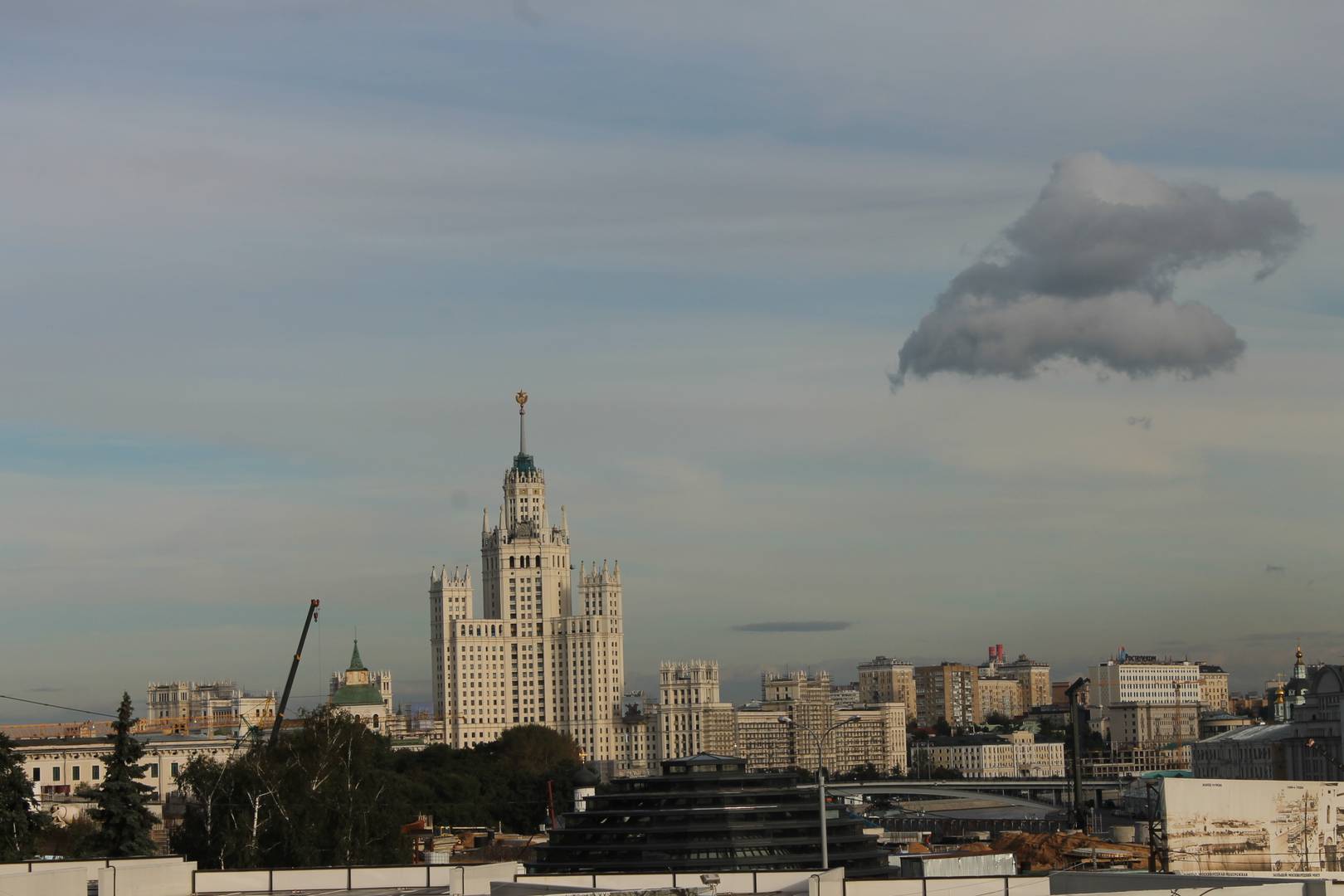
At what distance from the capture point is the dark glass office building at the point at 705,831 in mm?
70375

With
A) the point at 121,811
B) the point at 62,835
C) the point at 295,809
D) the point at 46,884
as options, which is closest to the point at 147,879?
the point at 46,884

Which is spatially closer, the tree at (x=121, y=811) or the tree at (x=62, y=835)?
the tree at (x=121, y=811)

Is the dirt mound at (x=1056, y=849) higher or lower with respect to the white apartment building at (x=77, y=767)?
lower

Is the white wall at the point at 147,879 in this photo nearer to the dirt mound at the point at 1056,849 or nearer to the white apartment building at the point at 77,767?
the dirt mound at the point at 1056,849

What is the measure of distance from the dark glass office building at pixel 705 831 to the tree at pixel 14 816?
795 inches

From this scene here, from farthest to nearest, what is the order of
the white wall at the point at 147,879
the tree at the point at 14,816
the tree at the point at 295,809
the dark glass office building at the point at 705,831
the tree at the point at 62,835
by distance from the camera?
the tree at the point at 62,835 < the tree at the point at 295,809 < the tree at the point at 14,816 < the dark glass office building at the point at 705,831 < the white wall at the point at 147,879

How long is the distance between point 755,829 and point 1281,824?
17728 millimetres

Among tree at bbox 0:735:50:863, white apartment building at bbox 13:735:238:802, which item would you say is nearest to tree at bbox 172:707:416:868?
tree at bbox 0:735:50:863

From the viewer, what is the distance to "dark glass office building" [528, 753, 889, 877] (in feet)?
231

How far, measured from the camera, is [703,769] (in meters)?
80.7

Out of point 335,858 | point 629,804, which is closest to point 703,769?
point 629,804

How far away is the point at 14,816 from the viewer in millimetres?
79562

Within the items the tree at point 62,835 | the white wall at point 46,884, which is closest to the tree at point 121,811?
the tree at point 62,835

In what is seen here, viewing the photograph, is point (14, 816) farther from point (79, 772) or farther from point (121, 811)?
point (79, 772)
